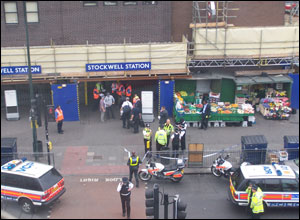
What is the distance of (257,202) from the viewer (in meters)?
14.1

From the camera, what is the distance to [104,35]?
25.9 m

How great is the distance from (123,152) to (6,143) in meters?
4.98

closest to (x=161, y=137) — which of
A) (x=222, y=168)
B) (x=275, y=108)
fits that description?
(x=222, y=168)

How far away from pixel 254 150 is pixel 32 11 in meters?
14.8

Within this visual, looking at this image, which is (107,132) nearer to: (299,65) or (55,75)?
(55,75)

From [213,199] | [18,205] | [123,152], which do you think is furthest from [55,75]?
[213,199]

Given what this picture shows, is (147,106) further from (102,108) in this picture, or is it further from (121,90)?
(102,108)

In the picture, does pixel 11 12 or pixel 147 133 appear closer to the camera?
pixel 147 133

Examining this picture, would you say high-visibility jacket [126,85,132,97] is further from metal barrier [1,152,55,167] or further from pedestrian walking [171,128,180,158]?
metal barrier [1,152,55,167]

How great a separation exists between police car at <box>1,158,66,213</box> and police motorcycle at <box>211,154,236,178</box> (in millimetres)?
6029

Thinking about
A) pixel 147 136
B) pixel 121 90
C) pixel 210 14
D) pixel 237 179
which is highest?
pixel 210 14

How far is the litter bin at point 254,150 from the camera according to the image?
17.9 metres

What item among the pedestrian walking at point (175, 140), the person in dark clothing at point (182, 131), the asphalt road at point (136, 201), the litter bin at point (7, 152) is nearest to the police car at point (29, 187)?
the asphalt road at point (136, 201)

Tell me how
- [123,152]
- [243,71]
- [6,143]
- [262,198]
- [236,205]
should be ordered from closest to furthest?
[262,198] → [236,205] → [6,143] → [123,152] → [243,71]
